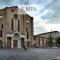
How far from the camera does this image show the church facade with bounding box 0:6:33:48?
61.0 metres

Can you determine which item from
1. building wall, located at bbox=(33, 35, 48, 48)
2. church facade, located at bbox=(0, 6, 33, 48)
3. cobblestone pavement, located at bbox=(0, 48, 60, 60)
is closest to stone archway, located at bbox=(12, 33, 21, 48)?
church facade, located at bbox=(0, 6, 33, 48)

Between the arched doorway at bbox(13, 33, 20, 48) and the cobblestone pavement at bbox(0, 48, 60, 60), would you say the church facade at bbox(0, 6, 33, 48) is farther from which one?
the cobblestone pavement at bbox(0, 48, 60, 60)

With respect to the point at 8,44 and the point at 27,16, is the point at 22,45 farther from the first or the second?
the point at 27,16

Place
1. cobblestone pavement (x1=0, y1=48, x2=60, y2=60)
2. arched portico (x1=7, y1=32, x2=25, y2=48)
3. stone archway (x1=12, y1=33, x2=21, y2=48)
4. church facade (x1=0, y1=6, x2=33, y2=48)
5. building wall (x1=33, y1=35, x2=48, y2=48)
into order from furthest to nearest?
building wall (x1=33, y1=35, x2=48, y2=48)
stone archway (x1=12, y1=33, x2=21, y2=48)
arched portico (x1=7, y1=32, x2=25, y2=48)
church facade (x1=0, y1=6, x2=33, y2=48)
cobblestone pavement (x1=0, y1=48, x2=60, y2=60)

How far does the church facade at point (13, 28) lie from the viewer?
200ft

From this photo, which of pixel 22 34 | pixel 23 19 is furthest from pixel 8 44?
pixel 23 19

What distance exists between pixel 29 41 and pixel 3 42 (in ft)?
32.4

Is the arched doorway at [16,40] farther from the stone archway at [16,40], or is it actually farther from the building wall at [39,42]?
the building wall at [39,42]

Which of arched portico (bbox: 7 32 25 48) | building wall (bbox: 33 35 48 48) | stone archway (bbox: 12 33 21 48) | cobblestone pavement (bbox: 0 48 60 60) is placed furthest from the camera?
building wall (bbox: 33 35 48 48)

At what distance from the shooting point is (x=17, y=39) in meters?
62.9

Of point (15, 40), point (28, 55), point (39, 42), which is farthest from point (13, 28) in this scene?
point (28, 55)

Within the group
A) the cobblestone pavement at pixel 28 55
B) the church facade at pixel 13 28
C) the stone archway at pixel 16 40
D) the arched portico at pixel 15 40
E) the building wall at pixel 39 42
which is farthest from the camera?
the building wall at pixel 39 42

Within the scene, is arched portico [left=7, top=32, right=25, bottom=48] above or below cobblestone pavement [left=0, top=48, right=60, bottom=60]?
above

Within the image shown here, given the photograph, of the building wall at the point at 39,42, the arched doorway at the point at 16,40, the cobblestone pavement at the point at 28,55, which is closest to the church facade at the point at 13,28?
the arched doorway at the point at 16,40
